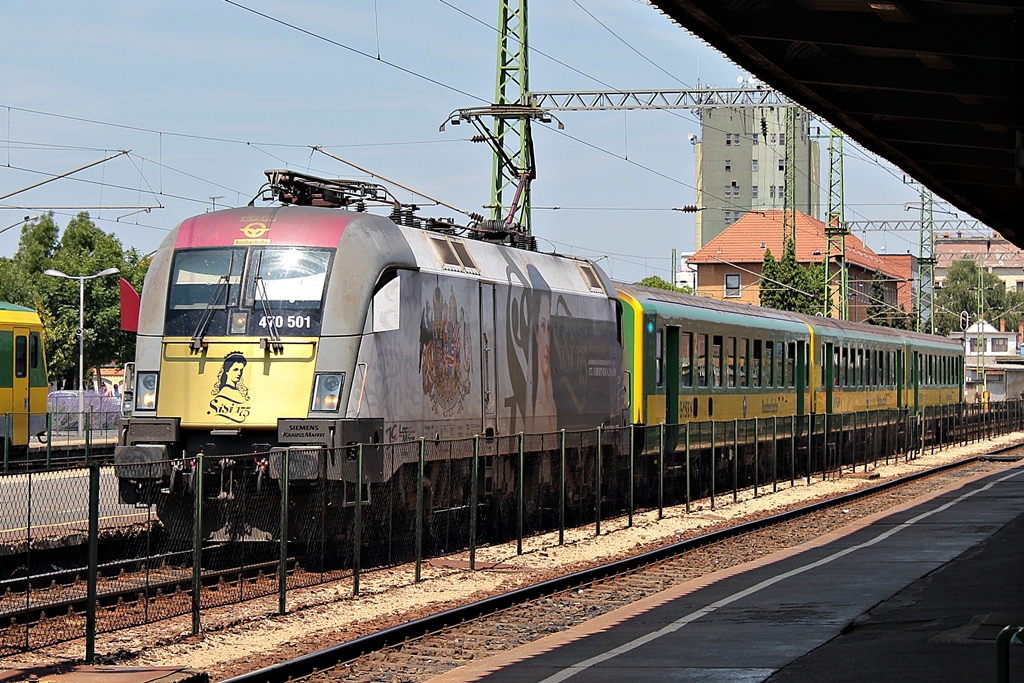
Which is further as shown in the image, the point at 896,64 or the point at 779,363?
the point at 779,363

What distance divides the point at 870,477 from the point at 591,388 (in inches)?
536

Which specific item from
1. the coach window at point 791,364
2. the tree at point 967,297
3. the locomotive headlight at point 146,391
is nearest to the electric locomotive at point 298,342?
the locomotive headlight at point 146,391

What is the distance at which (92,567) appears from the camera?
11.7 metres

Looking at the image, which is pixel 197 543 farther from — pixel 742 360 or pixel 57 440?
pixel 57 440

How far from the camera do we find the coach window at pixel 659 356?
27438mm

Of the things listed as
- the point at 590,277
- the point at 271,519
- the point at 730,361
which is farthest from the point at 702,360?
the point at 271,519

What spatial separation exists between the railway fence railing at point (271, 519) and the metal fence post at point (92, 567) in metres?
0.01

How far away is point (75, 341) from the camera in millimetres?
61438

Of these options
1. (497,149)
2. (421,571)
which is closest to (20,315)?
(497,149)

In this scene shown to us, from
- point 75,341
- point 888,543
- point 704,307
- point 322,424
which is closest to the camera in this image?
point 322,424

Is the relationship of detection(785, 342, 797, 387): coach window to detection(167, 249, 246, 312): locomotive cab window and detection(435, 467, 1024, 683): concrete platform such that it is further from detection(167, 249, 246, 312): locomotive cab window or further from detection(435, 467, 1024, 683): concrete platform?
detection(167, 249, 246, 312): locomotive cab window

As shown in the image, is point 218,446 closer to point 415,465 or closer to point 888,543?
point 415,465

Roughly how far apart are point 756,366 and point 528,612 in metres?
19.3

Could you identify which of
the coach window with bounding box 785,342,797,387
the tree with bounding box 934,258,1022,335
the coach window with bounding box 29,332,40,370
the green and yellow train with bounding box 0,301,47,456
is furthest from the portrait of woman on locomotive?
the tree with bounding box 934,258,1022,335
